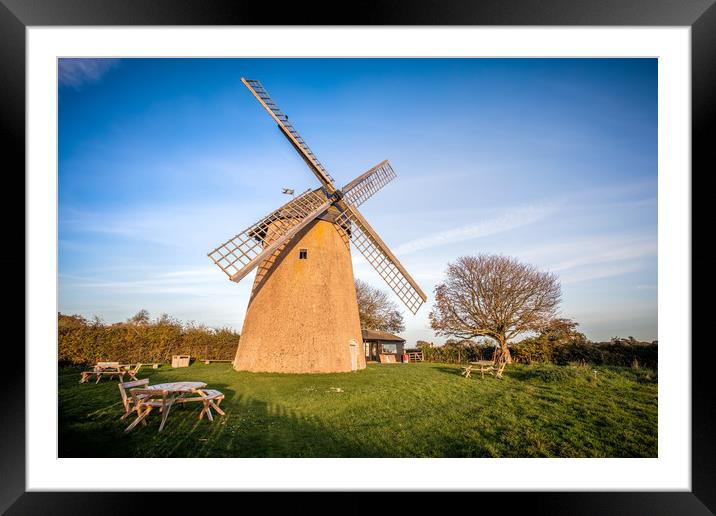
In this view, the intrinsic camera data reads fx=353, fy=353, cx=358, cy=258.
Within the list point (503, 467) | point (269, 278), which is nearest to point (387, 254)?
point (269, 278)

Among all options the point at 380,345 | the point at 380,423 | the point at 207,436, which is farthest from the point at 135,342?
the point at 380,345

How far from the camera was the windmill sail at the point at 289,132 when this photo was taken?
10203mm

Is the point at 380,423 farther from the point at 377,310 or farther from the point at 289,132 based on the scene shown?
the point at 377,310

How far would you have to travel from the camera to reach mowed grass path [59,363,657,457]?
4.45 meters

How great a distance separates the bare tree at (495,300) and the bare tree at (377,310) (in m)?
12.5

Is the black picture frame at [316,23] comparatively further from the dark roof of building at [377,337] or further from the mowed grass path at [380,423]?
the dark roof of building at [377,337]

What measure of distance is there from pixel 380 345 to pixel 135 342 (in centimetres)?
1290

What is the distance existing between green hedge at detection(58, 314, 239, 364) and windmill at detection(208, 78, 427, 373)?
5.78 m

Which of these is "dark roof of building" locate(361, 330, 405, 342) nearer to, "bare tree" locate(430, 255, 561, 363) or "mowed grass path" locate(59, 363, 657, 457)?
"bare tree" locate(430, 255, 561, 363)

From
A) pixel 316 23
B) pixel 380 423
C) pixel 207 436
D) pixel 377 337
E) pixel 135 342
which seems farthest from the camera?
pixel 377 337

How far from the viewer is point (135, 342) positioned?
14.2 meters

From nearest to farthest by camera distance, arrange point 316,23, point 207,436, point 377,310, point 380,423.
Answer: point 316,23 → point 207,436 → point 380,423 → point 377,310

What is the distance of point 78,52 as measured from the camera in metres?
4.24
